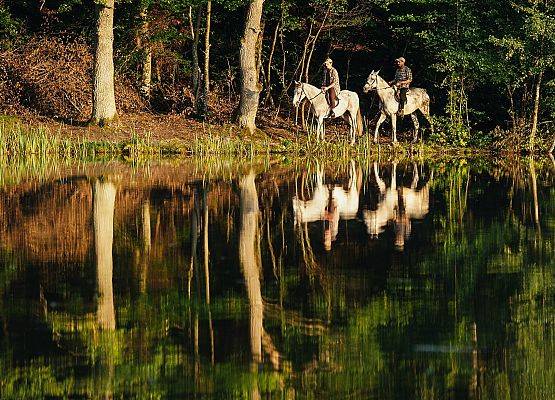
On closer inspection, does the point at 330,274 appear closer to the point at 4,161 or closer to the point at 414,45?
the point at 4,161

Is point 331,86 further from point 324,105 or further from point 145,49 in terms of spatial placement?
point 145,49

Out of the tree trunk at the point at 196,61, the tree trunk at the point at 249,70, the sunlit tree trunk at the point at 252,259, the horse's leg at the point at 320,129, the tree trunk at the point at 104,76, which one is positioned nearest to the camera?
the sunlit tree trunk at the point at 252,259

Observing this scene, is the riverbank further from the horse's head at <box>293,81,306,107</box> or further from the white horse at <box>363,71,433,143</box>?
the horse's head at <box>293,81,306,107</box>

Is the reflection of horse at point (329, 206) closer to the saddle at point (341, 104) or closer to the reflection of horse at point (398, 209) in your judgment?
the reflection of horse at point (398, 209)

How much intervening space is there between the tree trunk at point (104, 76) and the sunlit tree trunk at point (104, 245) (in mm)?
12096

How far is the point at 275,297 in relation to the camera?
10023mm

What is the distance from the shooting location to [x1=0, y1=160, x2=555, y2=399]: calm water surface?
24.8 feet

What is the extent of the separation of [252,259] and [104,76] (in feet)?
72.2

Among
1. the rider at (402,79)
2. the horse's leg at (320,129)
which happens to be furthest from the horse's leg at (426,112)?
the horse's leg at (320,129)

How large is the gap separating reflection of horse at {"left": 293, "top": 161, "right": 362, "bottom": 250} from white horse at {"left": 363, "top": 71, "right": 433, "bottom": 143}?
515 inches

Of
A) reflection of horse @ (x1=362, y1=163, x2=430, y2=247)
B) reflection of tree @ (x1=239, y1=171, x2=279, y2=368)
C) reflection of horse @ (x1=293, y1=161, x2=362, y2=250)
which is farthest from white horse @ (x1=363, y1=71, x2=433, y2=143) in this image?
reflection of tree @ (x1=239, y1=171, x2=279, y2=368)

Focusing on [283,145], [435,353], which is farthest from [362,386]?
[283,145]

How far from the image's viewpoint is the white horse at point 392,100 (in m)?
34.8

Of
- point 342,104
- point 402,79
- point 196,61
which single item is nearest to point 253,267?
point 342,104
